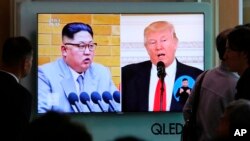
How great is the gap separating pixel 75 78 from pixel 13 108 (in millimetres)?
2654

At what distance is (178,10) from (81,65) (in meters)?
1.12

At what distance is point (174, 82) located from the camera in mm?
6395

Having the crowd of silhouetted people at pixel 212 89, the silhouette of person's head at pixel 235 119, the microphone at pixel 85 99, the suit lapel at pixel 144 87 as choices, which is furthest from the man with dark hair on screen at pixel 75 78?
the silhouette of person's head at pixel 235 119

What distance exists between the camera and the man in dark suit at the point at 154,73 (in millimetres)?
6359

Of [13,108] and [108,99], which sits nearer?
[13,108]

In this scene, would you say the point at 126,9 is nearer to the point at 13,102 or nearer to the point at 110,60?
the point at 110,60

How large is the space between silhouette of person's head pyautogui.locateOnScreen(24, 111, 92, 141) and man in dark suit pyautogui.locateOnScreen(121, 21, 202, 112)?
4321 millimetres

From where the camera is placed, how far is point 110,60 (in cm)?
630

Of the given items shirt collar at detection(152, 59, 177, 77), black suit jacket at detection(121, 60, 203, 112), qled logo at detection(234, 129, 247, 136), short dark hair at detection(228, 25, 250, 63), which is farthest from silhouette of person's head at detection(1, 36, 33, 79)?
shirt collar at detection(152, 59, 177, 77)

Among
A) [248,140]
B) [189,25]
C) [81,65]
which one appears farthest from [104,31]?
[248,140]

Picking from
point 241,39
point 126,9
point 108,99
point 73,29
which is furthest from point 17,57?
point 126,9

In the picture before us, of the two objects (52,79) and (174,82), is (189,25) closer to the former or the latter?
(174,82)

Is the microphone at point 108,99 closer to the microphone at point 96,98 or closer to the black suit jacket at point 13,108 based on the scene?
the microphone at point 96,98

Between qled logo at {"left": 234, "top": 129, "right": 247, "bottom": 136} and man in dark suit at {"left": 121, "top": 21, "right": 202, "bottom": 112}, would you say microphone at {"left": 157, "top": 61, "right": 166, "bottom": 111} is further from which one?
qled logo at {"left": 234, "top": 129, "right": 247, "bottom": 136}
